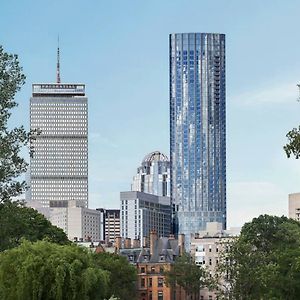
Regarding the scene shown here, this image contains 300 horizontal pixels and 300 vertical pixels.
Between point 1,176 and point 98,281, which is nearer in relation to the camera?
point 1,176

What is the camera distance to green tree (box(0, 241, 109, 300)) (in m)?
53.2

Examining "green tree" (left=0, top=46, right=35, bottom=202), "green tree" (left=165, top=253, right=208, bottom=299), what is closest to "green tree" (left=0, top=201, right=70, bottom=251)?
"green tree" (left=0, top=46, right=35, bottom=202)

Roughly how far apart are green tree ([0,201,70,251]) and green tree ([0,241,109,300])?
100 cm

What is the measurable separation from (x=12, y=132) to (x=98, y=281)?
15.7m

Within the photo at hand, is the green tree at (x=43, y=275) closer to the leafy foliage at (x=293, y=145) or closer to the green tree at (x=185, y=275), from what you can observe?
the leafy foliage at (x=293, y=145)

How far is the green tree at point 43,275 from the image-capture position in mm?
53188

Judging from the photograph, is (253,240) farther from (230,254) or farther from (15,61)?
(15,61)

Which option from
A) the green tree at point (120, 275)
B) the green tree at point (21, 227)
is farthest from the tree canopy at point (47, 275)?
the green tree at point (120, 275)

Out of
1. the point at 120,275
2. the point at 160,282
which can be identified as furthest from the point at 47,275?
the point at 160,282

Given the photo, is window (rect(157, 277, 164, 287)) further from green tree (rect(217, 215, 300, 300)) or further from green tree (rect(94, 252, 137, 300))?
green tree (rect(217, 215, 300, 300))

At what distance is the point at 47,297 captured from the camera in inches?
2115

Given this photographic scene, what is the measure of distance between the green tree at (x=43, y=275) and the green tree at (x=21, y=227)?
1.00 meters

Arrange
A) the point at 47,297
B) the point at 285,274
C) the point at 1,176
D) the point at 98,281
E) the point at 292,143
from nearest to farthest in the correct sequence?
the point at 292,143, the point at 1,176, the point at 47,297, the point at 98,281, the point at 285,274

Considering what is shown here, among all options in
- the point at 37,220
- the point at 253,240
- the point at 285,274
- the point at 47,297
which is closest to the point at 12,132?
the point at 47,297
